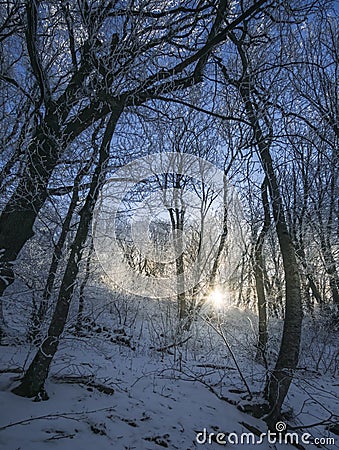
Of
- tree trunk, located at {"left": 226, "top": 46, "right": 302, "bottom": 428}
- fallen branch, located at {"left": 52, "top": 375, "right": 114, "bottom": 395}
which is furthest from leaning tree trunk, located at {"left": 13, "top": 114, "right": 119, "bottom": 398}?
tree trunk, located at {"left": 226, "top": 46, "right": 302, "bottom": 428}

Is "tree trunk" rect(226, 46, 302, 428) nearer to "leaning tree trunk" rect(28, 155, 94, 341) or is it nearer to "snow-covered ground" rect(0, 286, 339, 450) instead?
"snow-covered ground" rect(0, 286, 339, 450)

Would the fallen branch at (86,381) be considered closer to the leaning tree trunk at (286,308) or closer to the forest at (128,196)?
the forest at (128,196)

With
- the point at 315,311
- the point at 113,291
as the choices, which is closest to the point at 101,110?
the point at 113,291

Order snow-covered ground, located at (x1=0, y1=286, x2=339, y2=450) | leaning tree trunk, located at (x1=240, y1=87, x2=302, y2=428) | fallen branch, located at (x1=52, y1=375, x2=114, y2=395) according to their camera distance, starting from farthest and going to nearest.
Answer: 1. fallen branch, located at (x1=52, y1=375, x2=114, y2=395)
2. leaning tree trunk, located at (x1=240, y1=87, x2=302, y2=428)
3. snow-covered ground, located at (x1=0, y1=286, x2=339, y2=450)

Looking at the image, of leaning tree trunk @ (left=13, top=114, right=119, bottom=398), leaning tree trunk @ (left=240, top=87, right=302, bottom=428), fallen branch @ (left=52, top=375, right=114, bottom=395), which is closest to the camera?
leaning tree trunk @ (left=13, top=114, right=119, bottom=398)

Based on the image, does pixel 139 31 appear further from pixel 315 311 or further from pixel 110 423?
pixel 315 311

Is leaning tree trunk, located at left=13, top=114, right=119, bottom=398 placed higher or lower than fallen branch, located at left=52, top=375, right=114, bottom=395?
higher

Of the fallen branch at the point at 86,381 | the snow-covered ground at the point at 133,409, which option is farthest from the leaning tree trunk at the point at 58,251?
the fallen branch at the point at 86,381

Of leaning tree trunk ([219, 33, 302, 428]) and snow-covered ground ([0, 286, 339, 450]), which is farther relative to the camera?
leaning tree trunk ([219, 33, 302, 428])

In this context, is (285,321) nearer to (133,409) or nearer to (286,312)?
(286,312)

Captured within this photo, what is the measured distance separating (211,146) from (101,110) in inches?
259

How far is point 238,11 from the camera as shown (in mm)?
3770

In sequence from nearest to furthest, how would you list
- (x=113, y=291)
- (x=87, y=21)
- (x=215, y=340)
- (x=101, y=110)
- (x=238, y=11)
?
(x=87, y=21) → (x=101, y=110) → (x=238, y=11) → (x=215, y=340) → (x=113, y=291)

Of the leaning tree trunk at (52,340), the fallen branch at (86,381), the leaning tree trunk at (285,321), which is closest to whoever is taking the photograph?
the leaning tree trunk at (52,340)
